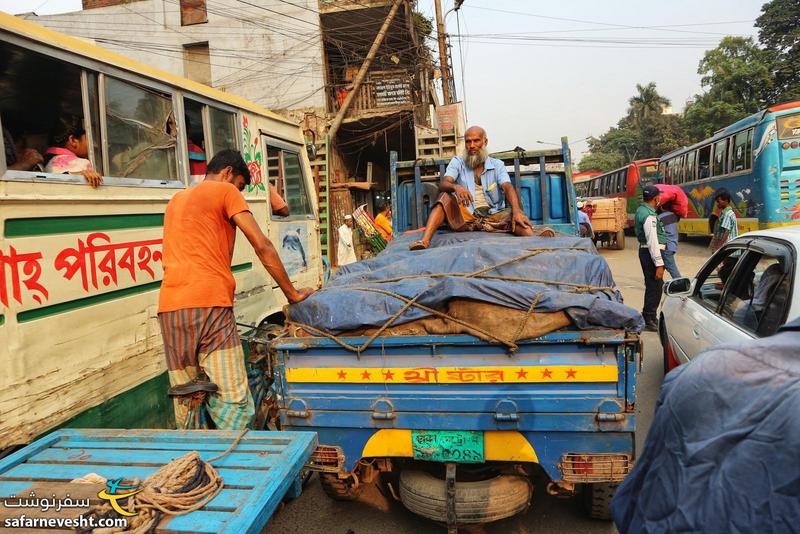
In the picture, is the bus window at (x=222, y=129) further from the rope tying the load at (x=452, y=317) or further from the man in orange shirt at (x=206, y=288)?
the rope tying the load at (x=452, y=317)

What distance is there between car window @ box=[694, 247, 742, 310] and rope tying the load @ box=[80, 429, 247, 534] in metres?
3.53

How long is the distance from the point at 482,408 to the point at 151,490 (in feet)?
4.56

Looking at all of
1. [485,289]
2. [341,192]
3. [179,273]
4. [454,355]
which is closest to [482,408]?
[454,355]

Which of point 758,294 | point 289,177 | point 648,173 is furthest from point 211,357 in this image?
point 648,173

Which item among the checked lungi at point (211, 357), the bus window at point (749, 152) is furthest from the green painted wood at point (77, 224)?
the bus window at point (749, 152)

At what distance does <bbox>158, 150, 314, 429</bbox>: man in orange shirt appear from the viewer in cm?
282

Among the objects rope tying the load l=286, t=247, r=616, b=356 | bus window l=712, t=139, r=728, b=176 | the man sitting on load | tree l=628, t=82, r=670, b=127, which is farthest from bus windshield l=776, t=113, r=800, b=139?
tree l=628, t=82, r=670, b=127

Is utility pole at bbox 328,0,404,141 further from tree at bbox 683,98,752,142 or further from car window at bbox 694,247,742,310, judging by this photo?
tree at bbox 683,98,752,142

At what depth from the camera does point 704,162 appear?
51.8 feet

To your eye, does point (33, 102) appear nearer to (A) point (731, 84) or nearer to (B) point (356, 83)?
(B) point (356, 83)

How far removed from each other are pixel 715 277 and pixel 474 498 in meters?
3.10

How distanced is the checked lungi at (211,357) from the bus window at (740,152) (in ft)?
44.8

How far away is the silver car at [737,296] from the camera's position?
108 inches

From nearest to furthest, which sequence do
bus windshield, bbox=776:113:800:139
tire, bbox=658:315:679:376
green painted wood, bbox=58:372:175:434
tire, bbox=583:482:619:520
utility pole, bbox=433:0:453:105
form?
1. tire, bbox=583:482:619:520
2. green painted wood, bbox=58:372:175:434
3. tire, bbox=658:315:679:376
4. bus windshield, bbox=776:113:800:139
5. utility pole, bbox=433:0:453:105
